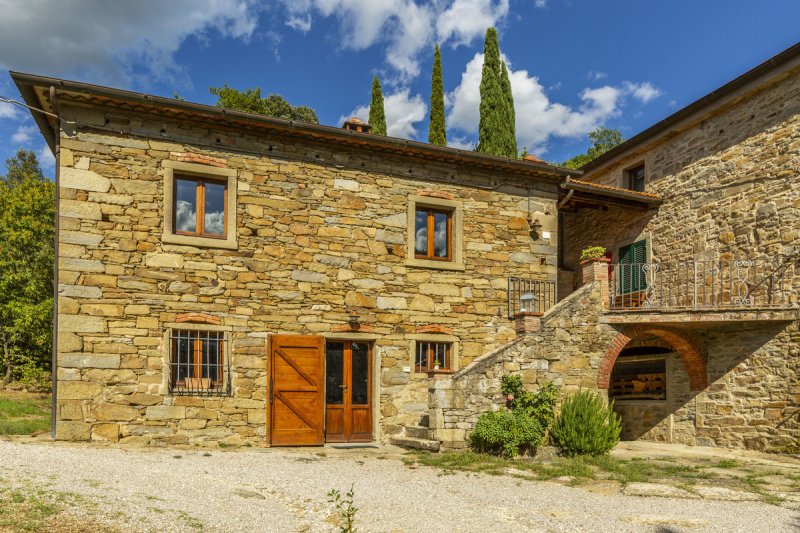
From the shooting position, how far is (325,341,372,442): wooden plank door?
10969 millimetres

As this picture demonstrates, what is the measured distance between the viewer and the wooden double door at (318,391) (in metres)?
10.4

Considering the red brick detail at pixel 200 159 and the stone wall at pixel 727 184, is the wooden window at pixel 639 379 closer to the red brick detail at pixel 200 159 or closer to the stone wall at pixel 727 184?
the stone wall at pixel 727 184

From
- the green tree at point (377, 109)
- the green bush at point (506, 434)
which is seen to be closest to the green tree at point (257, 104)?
the green tree at point (377, 109)

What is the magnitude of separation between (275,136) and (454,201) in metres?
3.68

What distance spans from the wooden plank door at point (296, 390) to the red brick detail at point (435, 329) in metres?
1.95

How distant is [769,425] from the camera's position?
34.7 feet

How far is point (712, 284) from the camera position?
11.9 metres

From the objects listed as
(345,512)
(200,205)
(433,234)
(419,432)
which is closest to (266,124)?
(200,205)

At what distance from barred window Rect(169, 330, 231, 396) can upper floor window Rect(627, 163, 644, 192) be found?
1050cm

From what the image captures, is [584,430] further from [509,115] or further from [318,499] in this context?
[509,115]

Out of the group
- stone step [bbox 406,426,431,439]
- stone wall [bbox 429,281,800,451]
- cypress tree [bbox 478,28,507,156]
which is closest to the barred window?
stone step [bbox 406,426,431,439]

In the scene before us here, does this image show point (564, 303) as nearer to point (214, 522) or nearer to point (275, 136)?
point (275, 136)

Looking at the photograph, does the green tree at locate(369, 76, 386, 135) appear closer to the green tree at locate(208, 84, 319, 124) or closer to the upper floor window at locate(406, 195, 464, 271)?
the green tree at locate(208, 84, 319, 124)

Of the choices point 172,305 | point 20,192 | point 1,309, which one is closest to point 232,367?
point 172,305
